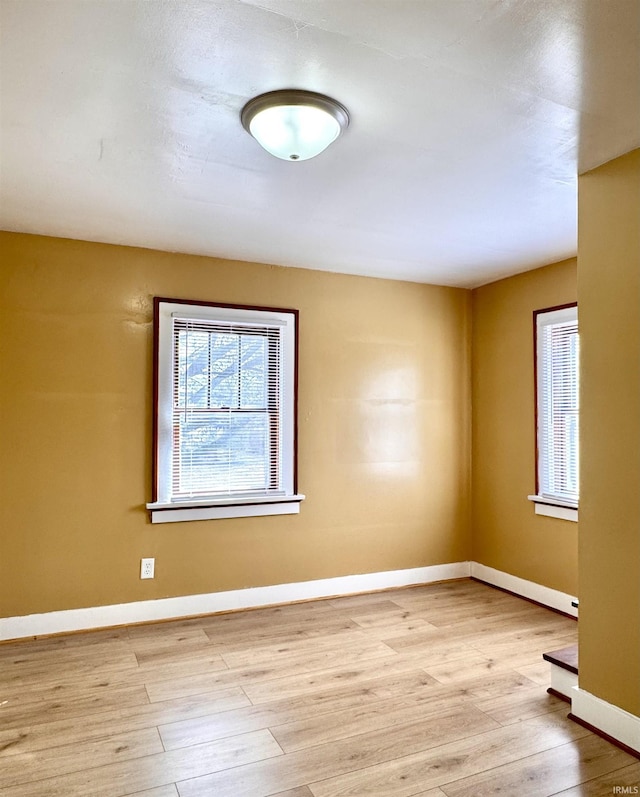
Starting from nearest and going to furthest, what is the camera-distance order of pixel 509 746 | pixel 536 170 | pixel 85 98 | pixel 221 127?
pixel 85 98
pixel 221 127
pixel 509 746
pixel 536 170

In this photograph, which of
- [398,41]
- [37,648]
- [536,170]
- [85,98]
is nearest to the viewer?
[398,41]

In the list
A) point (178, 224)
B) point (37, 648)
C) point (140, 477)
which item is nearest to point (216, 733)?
point (37, 648)

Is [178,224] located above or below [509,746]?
above

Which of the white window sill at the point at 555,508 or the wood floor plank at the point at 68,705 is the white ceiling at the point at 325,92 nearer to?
the white window sill at the point at 555,508

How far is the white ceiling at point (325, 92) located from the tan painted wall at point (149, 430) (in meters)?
0.43

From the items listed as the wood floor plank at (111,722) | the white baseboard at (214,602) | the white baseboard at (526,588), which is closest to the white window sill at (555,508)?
the white baseboard at (526,588)

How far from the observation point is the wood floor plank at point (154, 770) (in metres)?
2.07

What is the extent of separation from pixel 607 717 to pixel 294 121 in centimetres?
266

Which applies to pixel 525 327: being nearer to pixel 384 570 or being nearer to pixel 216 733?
pixel 384 570

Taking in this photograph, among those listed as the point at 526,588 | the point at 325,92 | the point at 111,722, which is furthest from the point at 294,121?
the point at 526,588

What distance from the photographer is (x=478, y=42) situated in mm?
1675

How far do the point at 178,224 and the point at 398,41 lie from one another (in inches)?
78.4

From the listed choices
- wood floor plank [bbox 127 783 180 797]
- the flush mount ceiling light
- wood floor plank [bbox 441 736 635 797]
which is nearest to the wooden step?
wood floor plank [bbox 441 736 635 797]

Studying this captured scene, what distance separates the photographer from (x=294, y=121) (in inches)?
80.9
